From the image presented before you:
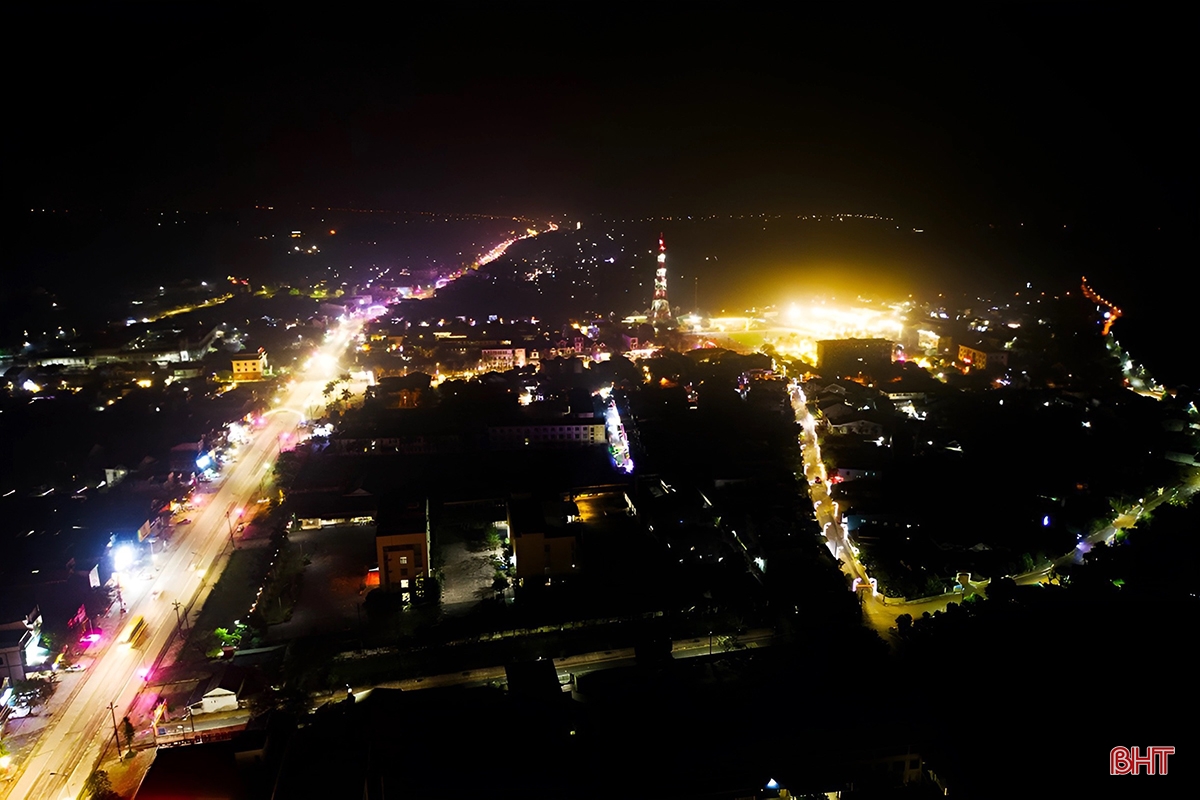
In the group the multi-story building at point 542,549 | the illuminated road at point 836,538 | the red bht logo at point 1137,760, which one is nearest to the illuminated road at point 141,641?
the multi-story building at point 542,549

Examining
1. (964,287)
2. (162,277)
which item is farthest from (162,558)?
(964,287)

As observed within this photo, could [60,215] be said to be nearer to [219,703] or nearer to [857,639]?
[219,703]

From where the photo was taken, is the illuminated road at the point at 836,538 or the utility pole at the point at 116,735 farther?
the illuminated road at the point at 836,538

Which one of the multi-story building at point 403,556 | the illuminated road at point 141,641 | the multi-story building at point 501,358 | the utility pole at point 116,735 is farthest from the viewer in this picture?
the multi-story building at point 501,358

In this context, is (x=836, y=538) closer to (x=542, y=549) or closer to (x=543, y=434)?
(x=542, y=549)

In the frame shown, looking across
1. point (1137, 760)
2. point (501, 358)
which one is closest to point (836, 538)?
point (1137, 760)

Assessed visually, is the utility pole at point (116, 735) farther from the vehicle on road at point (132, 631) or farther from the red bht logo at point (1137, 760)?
the red bht logo at point (1137, 760)
